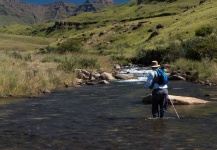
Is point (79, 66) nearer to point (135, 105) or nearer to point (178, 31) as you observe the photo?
point (135, 105)

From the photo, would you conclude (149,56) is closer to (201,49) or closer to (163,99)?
(201,49)

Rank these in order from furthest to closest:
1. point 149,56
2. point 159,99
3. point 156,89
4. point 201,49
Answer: point 149,56 < point 201,49 < point 159,99 < point 156,89

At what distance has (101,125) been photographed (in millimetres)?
15812

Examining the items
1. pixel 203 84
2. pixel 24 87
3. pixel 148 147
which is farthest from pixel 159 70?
pixel 203 84

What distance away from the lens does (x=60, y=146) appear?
40.0ft

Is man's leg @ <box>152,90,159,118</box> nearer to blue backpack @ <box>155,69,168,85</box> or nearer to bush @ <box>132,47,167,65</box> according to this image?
blue backpack @ <box>155,69,168,85</box>

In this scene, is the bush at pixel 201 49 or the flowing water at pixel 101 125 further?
the bush at pixel 201 49

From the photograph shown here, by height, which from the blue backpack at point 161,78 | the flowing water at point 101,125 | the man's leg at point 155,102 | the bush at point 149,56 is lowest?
the flowing water at point 101,125

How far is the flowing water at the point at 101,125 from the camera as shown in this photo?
12430 millimetres

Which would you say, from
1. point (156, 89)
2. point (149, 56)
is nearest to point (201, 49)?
point (149, 56)

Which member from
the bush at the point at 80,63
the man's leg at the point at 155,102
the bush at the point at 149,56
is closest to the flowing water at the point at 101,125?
the man's leg at the point at 155,102

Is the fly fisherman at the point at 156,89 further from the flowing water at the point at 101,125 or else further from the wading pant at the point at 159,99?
the flowing water at the point at 101,125

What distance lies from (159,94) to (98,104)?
7092mm

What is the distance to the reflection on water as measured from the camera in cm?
1249
